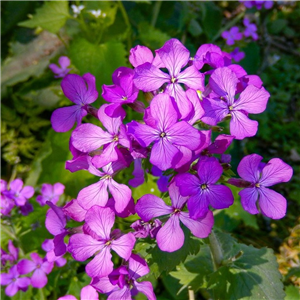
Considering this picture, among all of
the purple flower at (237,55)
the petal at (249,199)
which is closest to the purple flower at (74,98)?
the petal at (249,199)

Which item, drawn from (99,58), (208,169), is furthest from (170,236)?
(99,58)

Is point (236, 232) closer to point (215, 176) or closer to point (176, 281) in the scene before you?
point (176, 281)

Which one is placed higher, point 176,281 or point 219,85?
point 219,85

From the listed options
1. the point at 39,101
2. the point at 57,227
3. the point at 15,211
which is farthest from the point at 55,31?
the point at 57,227

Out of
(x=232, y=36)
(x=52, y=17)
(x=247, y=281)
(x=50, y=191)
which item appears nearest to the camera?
(x=247, y=281)

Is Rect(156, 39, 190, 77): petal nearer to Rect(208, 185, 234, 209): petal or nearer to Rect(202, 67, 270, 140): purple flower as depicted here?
Rect(202, 67, 270, 140): purple flower

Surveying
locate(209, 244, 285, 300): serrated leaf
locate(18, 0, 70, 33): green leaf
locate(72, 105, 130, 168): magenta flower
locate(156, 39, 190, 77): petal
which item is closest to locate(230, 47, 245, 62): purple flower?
locate(18, 0, 70, 33): green leaf

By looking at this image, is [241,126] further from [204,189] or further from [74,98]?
[74,98]
